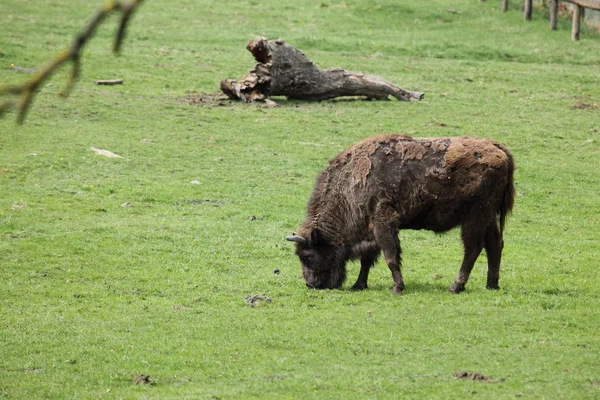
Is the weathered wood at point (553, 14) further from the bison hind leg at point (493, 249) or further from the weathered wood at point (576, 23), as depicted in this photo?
the bison hind leg at point (493, 249)

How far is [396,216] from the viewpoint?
12.5m

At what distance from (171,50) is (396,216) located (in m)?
21.0

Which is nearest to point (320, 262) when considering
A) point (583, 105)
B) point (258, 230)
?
point (258, 230)

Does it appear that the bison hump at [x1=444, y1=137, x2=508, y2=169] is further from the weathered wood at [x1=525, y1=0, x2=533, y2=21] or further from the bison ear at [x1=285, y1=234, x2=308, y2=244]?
the weathered wood at [x1=525, y1=0, x2=533, y2=21]

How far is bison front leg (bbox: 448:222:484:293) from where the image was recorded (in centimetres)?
1216

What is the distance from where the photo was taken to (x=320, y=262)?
1322cm

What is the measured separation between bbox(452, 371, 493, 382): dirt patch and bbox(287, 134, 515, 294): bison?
353 cm

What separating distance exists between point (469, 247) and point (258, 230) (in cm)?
528

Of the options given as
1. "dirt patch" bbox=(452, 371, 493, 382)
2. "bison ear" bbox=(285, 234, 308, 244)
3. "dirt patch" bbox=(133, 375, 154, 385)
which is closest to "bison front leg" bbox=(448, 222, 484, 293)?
"bison ear" bbox=(285, 234, 308, 244)

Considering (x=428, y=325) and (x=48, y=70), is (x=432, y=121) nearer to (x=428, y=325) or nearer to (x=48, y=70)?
(x=428, y=325)

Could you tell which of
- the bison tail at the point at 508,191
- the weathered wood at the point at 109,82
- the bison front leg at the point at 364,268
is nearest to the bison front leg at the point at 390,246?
the bison front leg at the point at 364,268

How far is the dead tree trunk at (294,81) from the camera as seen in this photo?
24422 mm

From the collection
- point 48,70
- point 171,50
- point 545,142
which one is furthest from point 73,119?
point 48,70

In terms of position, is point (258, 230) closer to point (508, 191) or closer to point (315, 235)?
point (315, 235)
